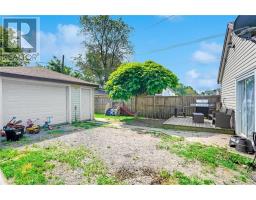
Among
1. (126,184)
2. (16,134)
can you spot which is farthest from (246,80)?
(16,134)

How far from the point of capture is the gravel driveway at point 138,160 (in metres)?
3.57

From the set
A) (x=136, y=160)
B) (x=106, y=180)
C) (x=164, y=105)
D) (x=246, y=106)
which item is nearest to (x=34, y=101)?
(x=136, y=160)

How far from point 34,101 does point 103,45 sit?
50.0 ft

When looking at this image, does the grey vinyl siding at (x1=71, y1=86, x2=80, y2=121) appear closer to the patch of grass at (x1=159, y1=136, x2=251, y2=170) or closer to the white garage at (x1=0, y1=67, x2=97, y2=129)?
the white garage at (x1=0, y1=67, x2=97, y2=129)

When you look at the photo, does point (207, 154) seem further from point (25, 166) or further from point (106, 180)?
point (25, 166)

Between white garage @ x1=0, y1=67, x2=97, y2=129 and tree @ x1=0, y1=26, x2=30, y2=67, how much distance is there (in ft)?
41.1

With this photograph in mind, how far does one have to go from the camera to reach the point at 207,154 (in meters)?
4.81

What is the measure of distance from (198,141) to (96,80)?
1945cm

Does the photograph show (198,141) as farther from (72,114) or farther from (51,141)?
(72,114)

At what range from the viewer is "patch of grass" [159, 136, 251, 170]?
4.27 m

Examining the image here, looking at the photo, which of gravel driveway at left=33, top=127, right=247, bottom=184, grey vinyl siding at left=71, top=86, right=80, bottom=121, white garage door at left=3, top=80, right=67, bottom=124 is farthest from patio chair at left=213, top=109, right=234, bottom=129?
white garage door at left=3, top=80, right=67, bottom=124

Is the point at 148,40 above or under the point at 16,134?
above

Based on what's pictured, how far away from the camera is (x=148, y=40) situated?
493 inches
